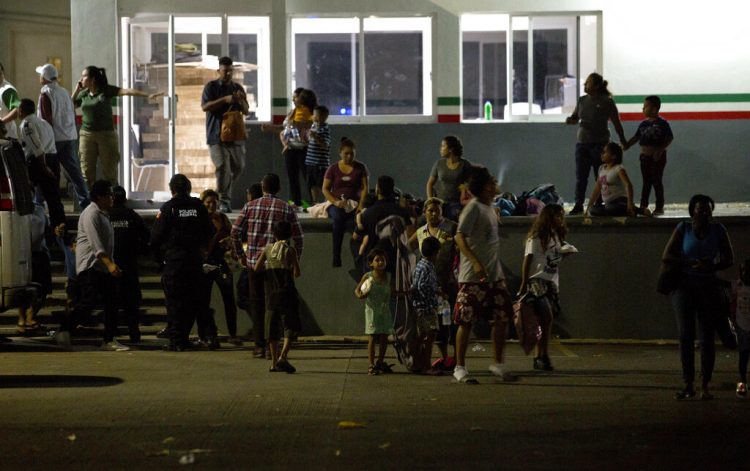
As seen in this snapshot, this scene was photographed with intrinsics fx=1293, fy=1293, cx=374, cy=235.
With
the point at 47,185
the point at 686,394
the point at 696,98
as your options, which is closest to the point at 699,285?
the point at 686,394

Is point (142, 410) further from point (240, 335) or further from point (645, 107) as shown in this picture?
point (645, 107)

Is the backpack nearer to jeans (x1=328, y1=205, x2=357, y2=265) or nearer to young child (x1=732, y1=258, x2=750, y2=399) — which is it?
jeans (x1=328, y1=205, x2=357, y2=265)

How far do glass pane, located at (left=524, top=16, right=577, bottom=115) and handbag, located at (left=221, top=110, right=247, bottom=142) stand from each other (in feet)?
14.8

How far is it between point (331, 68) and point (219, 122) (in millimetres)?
2653

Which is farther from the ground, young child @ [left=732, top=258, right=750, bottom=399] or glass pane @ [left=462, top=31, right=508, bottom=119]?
glass pane @ [left=462, top=31, right=508, bottom=119]

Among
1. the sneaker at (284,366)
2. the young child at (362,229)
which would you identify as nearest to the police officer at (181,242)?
the young child at (362,229)

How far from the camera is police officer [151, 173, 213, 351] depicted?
1314cm

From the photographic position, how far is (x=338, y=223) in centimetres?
1456

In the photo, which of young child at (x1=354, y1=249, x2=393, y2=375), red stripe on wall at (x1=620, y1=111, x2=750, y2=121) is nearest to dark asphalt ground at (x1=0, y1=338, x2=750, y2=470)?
young child at (x1=354, y1=249, x2=393, y2=375)

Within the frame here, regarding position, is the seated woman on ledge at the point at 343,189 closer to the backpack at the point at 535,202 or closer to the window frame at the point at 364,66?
the backpack at the point at 535,202

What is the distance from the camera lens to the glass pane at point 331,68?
1853cm

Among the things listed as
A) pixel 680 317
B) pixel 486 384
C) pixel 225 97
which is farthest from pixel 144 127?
pixel 680 317

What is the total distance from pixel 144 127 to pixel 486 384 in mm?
8501

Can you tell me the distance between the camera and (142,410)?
1004 centimetres
